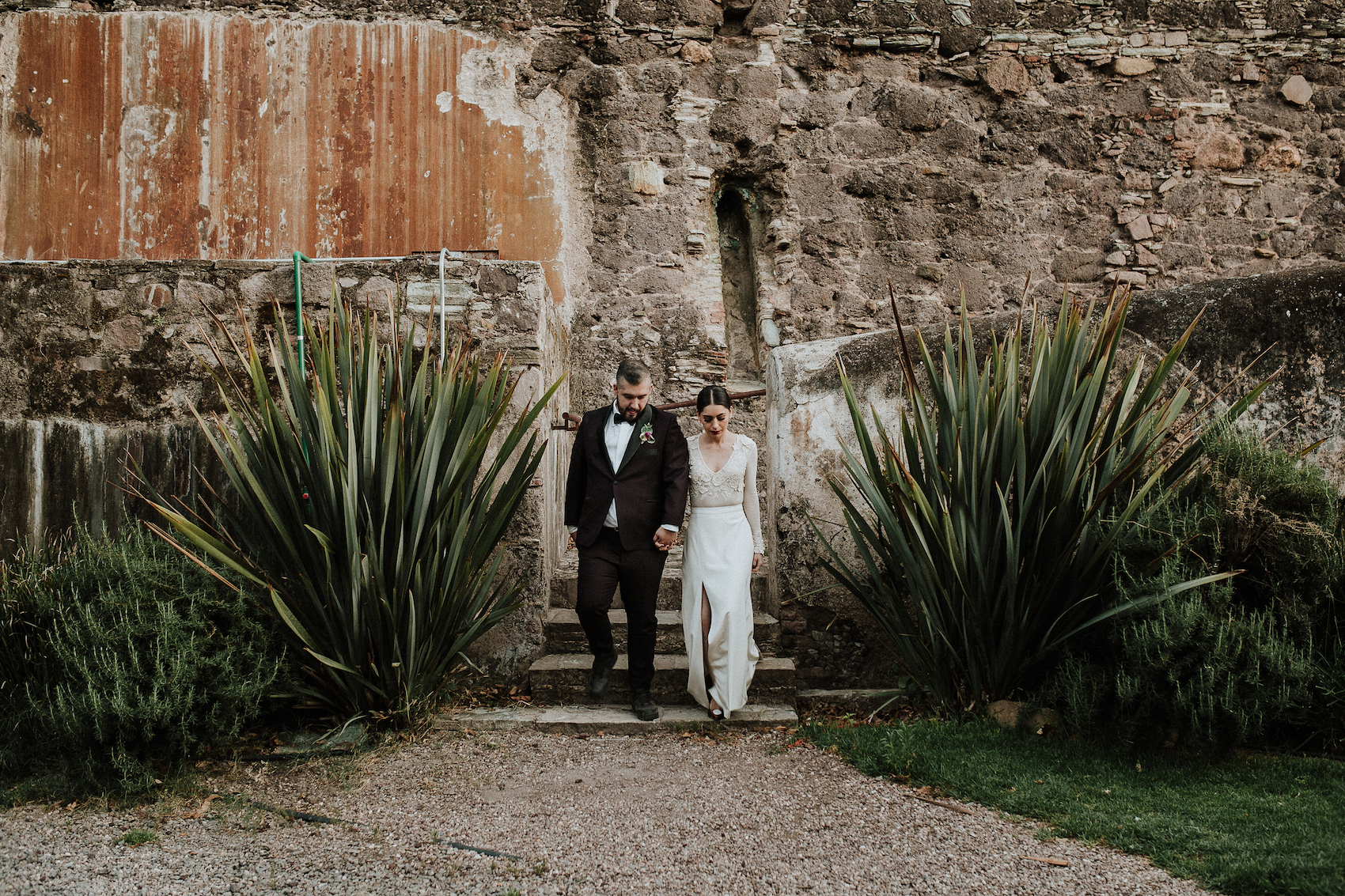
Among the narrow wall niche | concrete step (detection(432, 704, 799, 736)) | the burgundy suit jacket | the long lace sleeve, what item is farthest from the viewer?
the narrow wall niche

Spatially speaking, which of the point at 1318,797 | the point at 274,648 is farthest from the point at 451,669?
the point at 1318,797

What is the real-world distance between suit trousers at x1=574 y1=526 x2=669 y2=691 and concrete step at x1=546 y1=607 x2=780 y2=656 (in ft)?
1.47

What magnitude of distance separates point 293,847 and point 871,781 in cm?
179

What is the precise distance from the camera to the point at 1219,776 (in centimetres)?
270

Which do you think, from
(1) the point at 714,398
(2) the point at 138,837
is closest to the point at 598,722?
(1) the point at 714,398

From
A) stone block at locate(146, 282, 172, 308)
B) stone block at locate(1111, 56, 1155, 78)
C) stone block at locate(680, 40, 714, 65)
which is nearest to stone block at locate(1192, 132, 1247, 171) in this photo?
stone block at locate(1111, 56, 1155, 78)

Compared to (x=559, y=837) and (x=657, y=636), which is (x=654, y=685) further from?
(x=559, y=837)

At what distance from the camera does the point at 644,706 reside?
3.44m

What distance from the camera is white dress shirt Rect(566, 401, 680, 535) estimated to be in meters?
3.51

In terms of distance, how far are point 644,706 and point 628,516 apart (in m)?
0.78

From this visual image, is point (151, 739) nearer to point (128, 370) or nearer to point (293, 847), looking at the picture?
point (293, 847)

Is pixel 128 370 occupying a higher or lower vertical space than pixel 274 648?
higher

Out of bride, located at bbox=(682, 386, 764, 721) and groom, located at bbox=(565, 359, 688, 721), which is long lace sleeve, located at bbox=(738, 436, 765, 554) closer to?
bride, located at bbox=(682, 386, 764, 721)

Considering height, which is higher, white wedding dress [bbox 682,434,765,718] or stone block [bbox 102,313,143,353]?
stone block [bbox 102,313,143,353]
